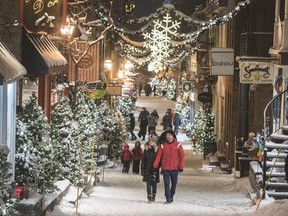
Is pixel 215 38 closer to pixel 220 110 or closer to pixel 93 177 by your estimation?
pixel 220 110

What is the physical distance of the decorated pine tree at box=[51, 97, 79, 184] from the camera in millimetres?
18172

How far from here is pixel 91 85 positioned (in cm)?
2856

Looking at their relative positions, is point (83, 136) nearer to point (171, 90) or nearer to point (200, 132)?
point (200, 132)

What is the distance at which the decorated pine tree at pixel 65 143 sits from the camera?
18.2 meters

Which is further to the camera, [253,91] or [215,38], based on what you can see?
[215,38]

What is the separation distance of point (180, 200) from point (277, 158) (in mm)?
2718

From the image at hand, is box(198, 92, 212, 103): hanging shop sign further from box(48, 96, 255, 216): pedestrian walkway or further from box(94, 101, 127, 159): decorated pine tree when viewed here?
box(48, 96, 255, 216): pedestrian walkway

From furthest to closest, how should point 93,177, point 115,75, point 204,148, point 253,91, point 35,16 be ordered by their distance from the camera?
point 115,75
point 204,148
point 253,91
point 93,177
point 35,16

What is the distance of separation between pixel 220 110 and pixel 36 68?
21.6 m

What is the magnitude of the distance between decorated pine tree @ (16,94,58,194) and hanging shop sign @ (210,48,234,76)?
14349 millimetres

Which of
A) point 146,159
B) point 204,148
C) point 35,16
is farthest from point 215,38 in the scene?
point 35,16

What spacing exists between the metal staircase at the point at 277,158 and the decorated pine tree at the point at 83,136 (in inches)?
180

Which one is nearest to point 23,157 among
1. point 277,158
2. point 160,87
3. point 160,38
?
point 277,158

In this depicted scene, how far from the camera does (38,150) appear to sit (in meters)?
14.6
